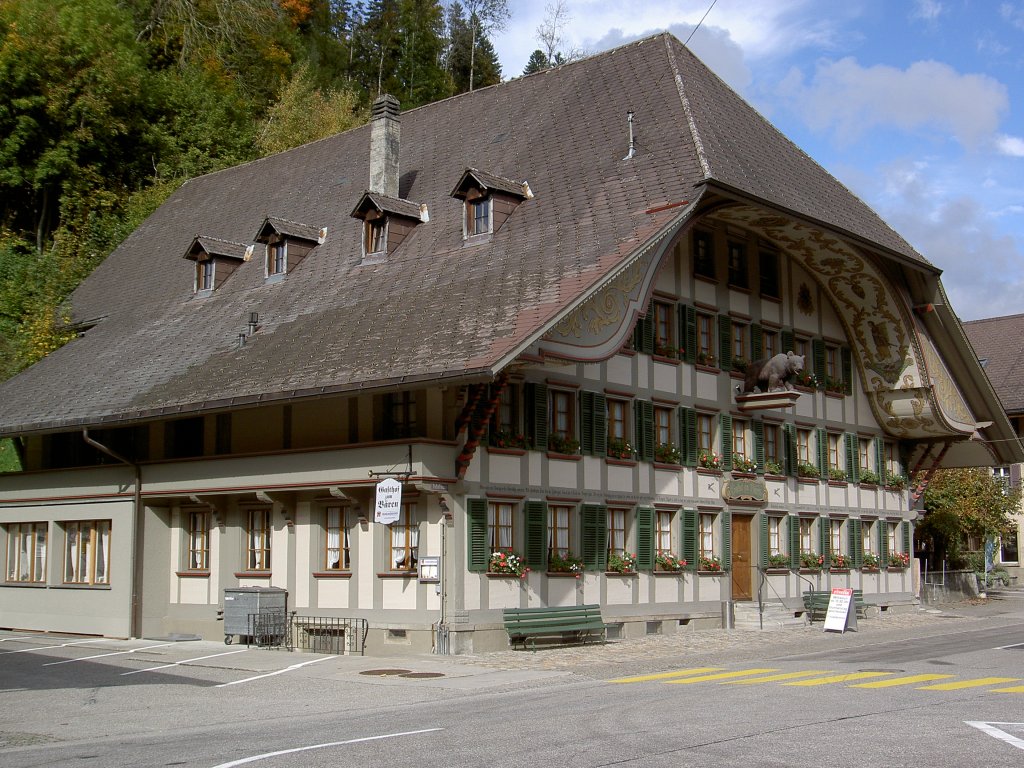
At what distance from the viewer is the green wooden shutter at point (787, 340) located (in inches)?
1188

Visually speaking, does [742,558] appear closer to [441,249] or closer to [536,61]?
[441,249]

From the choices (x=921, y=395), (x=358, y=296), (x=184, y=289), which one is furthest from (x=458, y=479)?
(x=921, y=395)

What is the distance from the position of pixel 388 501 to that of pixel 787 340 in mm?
13675

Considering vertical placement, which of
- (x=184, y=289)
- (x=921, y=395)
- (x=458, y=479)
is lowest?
(x=458, y=479)

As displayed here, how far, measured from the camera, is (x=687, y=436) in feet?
88.4

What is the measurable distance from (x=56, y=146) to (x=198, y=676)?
28.0 m

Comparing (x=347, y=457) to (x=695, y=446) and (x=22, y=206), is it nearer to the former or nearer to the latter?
(x=695, y=446)

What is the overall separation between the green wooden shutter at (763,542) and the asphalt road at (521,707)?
514 centimetres

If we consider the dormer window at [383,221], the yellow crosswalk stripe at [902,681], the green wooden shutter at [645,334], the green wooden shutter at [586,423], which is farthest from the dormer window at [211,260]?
the yellow crosswalk stripe at [902,681]

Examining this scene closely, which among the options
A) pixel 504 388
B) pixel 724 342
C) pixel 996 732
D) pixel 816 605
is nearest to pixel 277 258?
pixel 504 388

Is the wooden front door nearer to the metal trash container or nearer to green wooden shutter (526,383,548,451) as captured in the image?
green wooden shutter (526,383,548,451)

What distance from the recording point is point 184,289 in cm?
3081

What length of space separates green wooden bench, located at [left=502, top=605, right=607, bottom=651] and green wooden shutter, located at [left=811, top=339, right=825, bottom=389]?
34.2 feet

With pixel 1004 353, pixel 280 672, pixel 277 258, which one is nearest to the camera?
pixel 280 672
